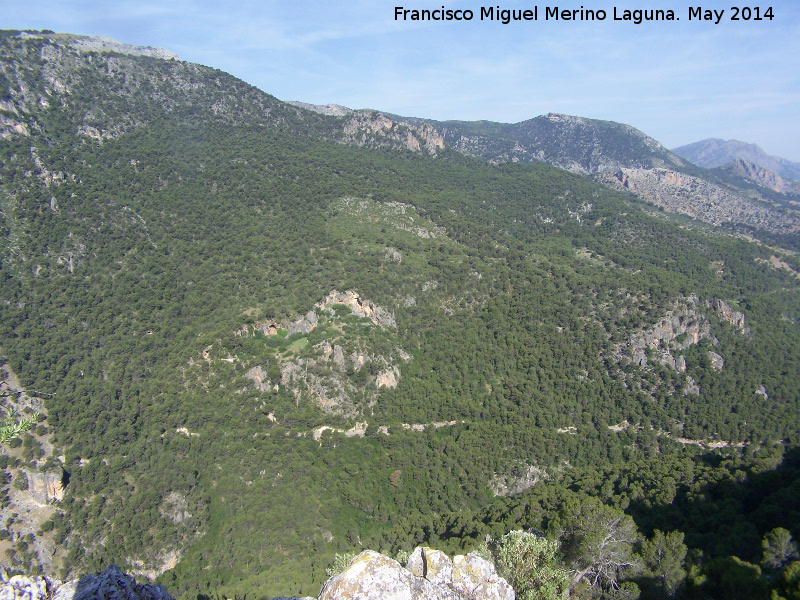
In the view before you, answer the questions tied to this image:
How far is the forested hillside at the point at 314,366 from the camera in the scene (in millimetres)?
49938

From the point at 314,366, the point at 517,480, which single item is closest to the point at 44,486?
the point at 314,366

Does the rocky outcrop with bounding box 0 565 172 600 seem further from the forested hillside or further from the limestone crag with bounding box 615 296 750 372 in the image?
the limestone crag with bounding box 615 296 750 372

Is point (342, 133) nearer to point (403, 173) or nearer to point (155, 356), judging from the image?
point (403, 173)

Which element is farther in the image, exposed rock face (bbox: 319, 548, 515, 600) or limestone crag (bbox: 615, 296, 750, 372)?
limestone crag (bbox: 615, 296, 750, 372)

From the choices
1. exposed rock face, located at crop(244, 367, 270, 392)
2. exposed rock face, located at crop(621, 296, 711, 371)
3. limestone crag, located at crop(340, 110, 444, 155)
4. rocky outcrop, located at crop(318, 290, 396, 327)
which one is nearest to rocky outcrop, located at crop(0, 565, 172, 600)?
exposed rock face, located at crop(244, 367, 270, 392)

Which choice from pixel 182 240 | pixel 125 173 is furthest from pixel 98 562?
pixel 125 173

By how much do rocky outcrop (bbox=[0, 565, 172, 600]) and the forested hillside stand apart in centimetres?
2261

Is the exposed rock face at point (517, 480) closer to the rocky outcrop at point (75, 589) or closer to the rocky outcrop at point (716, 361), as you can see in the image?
the rocky outcrop at point (716, 361)

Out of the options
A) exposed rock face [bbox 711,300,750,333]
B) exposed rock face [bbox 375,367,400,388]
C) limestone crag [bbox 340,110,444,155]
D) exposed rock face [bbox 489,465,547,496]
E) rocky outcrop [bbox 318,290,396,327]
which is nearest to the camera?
exposed rock face [bbox 489,465,547,496]

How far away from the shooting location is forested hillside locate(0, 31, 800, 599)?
49938 mm

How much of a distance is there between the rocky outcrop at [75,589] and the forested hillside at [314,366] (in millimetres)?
22614

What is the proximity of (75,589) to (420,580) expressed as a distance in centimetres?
2041

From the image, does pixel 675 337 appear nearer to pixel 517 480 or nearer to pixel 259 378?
pixel 517 480

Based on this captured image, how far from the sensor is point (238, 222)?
9400 centimetres
